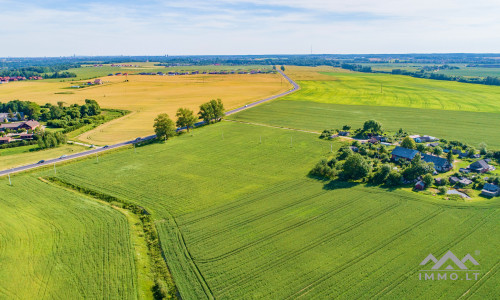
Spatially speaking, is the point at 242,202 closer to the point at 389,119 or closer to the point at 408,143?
the point at 408,143

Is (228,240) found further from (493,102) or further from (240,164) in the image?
(493,102)

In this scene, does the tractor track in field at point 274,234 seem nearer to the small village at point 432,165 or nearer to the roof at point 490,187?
the small village at point 432,165

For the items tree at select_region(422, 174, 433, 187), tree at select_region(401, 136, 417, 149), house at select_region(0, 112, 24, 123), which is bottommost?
tree at select_region(422, 174, 433, 187)

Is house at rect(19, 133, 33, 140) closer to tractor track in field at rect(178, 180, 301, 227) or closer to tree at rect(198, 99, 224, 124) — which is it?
tree at rect(198, 99, 224, 124)

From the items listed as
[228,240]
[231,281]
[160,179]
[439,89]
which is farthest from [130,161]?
[439,89]

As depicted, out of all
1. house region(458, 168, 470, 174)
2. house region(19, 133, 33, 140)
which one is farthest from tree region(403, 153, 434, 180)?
house region(19, 133, 33, 140)

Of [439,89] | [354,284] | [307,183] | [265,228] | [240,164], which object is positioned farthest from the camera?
[439,89]
